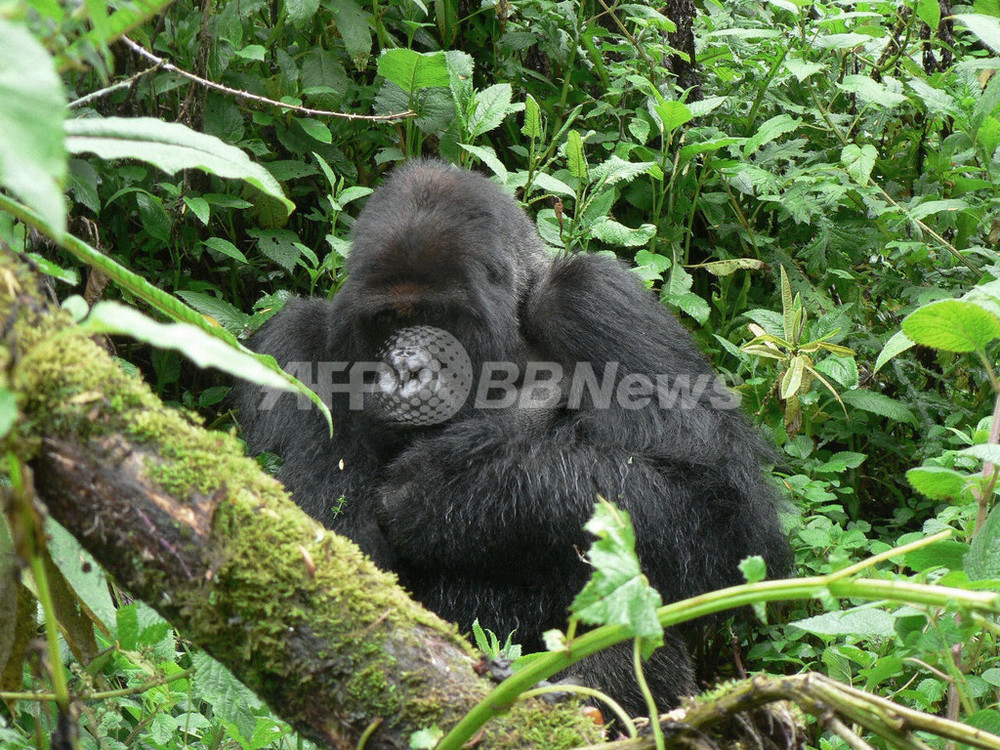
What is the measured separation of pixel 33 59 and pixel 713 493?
2.48 meters

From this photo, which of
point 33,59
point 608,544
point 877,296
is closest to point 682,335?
point 877,296

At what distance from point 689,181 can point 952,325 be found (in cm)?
272

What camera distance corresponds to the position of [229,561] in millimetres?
1140

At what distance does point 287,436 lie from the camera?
312cm

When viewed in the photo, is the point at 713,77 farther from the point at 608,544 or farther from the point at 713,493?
the point at 608,544

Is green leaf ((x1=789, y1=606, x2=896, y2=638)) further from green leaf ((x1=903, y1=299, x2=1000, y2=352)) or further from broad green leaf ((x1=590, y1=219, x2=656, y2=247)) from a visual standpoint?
broad green leaf ((x1=590, y1=219, x2=656, y2=247))

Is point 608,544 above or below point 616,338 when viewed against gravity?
above

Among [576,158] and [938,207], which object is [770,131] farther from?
[576,158]

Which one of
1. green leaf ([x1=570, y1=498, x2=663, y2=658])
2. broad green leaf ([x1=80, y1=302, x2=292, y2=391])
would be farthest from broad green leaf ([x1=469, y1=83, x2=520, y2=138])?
→ broad green leaf ([x1=80, y1=302, x2=292, y2=391])

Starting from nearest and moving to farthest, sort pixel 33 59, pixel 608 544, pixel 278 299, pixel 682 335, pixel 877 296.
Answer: pixel 33 59, pixel 608 544, pixel 682 335, pixel 278 299, pixel 877 296

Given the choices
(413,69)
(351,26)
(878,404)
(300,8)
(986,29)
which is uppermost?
(986,29)

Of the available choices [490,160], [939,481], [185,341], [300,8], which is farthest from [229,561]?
[300,8]

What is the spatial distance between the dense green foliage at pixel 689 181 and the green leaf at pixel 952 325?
1.58 metres

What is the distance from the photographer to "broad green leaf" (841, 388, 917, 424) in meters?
3.73
